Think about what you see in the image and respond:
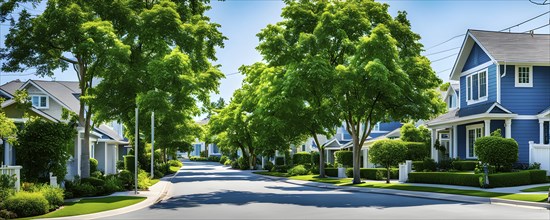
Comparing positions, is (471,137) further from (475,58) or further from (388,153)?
(388,153)

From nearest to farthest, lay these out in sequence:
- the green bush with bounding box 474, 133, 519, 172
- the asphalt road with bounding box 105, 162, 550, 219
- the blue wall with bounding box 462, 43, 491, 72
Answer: the asphalt road with bounding box 105, 162, 550, 219 → the green bush with bounding box 474, 133, 519, 172 → the blue wall with bounding box 462, 43, 491, 72

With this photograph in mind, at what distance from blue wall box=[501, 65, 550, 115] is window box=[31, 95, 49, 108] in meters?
32.1

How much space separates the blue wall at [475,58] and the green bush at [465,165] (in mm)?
6107

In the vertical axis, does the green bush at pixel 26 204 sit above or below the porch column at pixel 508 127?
below

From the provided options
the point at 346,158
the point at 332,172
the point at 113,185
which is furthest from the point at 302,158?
the point at 113,185

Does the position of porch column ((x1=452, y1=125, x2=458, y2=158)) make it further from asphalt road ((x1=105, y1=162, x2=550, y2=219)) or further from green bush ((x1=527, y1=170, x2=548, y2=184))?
asphalt road ((x1=105, y1=162, x2=550, y2=219))

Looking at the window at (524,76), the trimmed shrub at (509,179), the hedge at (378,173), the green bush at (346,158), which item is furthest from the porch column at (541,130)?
the green bush at (346,158)

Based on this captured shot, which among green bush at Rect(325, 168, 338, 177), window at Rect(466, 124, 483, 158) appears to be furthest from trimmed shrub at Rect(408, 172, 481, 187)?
green bush at Rect(325, 168, 338, 177)

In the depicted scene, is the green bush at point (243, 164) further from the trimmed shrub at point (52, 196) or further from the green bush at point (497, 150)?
the trimmed shrub at point (52, 196)

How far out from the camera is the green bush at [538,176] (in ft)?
93.6

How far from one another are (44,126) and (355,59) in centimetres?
1600

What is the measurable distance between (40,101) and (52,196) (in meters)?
25.9

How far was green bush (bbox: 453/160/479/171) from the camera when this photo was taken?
3381 centimetres

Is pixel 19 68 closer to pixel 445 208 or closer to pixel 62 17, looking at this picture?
pixel 62 17
